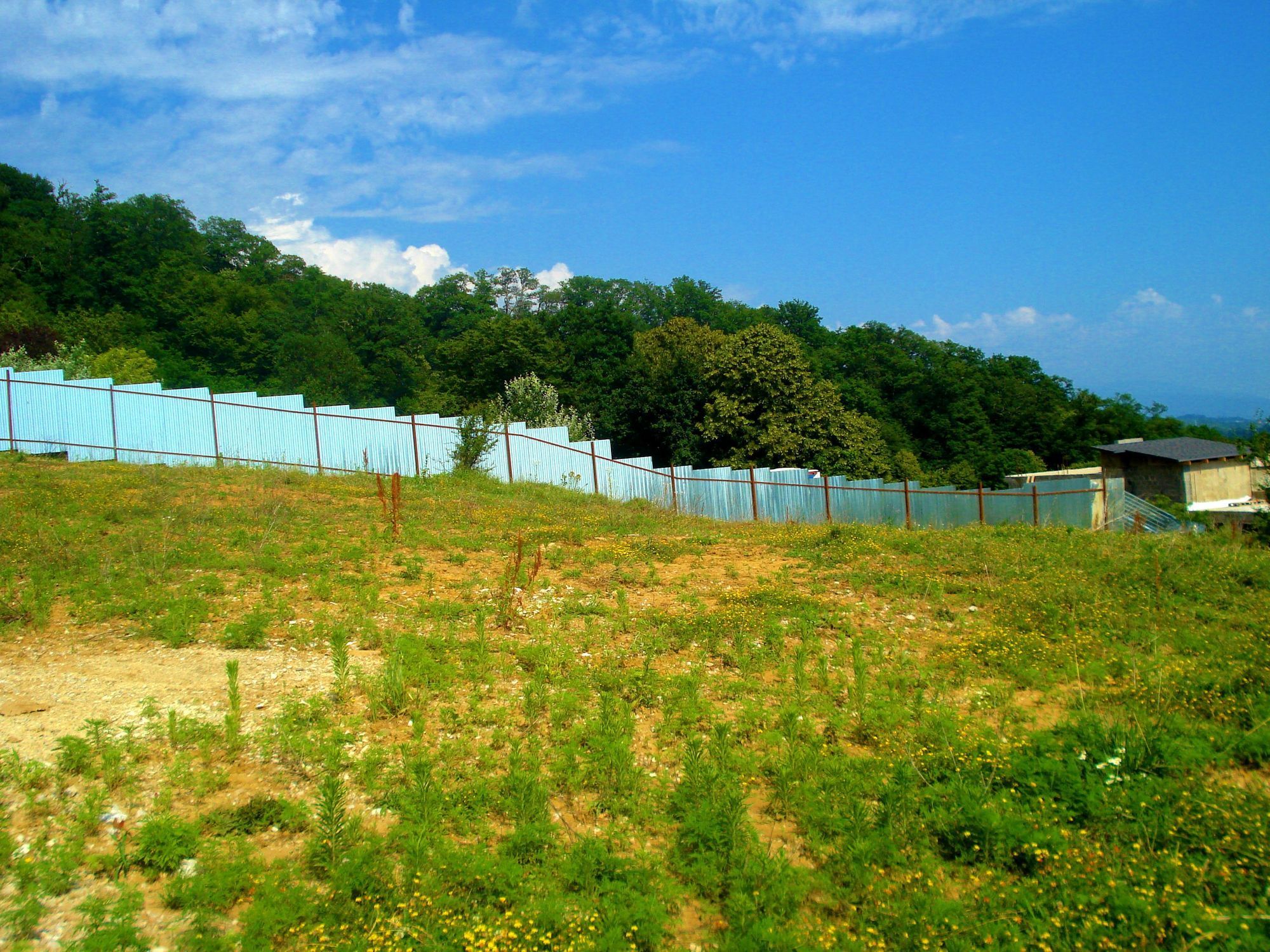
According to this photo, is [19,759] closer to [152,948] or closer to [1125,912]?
[152,948]

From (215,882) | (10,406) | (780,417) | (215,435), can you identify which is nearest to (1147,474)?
(780,417)

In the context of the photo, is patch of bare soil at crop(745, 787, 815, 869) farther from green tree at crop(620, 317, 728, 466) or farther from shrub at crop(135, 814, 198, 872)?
green tree at crop(620, 317, 728, 466)

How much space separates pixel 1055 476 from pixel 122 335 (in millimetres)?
55071

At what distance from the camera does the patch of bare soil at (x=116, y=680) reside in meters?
5.21

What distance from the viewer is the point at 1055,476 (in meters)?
39.2

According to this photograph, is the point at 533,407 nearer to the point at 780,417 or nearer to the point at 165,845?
the point at 780,417

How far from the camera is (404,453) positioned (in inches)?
875

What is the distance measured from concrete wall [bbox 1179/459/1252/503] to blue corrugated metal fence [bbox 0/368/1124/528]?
20126mm

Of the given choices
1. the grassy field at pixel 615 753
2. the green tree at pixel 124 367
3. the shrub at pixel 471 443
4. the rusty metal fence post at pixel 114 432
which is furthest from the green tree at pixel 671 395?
the grassy field at pixel 615 753

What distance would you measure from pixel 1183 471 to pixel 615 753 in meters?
42.0

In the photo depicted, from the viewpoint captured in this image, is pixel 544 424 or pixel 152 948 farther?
pixel 544 424

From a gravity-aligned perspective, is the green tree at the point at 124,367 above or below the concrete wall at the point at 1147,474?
above

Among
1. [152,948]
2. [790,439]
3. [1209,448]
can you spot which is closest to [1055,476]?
[1209,448]

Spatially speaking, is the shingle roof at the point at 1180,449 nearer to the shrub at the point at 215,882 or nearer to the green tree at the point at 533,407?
the green tree at the point at 533,407
